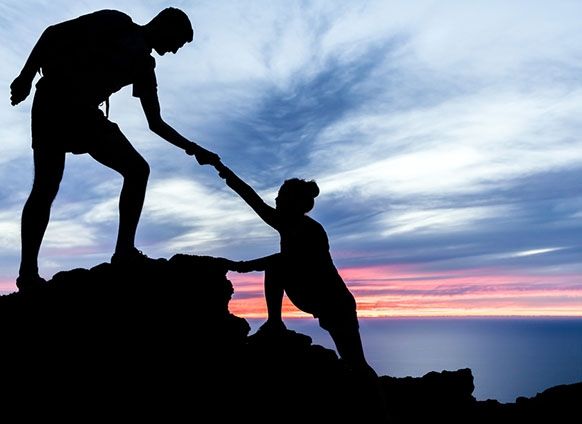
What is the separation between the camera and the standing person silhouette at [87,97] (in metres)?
6.60

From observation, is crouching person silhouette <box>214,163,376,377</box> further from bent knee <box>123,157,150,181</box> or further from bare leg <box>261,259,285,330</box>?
bent knee <box>123,157,150,181</box>

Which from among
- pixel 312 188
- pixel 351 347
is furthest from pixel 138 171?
pixel 351 347

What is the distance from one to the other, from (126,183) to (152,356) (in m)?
2.41

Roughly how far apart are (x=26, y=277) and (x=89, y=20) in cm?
360

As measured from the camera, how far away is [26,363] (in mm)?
5816

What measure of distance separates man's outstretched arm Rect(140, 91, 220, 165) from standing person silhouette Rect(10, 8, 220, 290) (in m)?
0.45

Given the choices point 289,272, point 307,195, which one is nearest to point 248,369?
point 289,272

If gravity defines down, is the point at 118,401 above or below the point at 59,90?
below

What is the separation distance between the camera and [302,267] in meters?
7.21

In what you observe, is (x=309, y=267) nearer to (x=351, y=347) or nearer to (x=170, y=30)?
(x=351, y=347)

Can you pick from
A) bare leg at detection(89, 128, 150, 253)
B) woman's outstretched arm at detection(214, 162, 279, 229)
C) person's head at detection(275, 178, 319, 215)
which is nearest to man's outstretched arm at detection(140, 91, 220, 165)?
woman's outstretched arm at detection(214, 162, 279, 229)

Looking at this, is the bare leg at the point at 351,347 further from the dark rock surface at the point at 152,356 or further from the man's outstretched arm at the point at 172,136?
the man's outstretched arm at the point at 172,136

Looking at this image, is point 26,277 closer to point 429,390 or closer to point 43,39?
point 43,39

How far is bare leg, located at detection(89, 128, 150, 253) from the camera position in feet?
22.6
